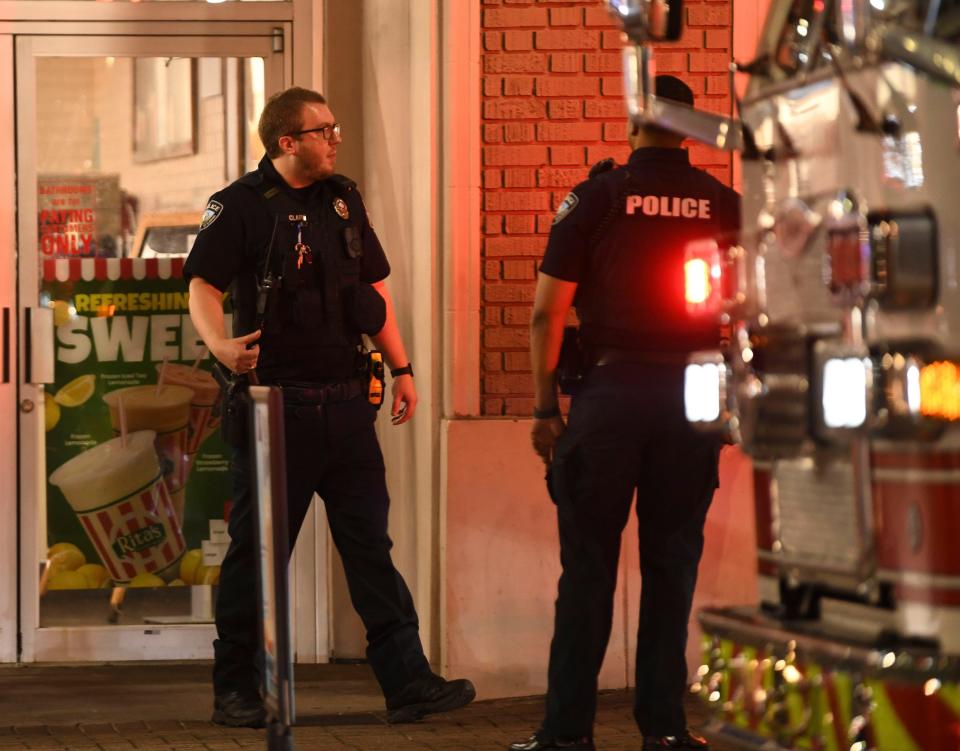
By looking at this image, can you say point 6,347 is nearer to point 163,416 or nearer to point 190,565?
point 163,416

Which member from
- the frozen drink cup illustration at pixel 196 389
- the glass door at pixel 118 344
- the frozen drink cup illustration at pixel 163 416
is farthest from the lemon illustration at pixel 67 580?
the frozen drink cup illustration at pixel 196 389

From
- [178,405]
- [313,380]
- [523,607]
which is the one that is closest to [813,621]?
[313,380]

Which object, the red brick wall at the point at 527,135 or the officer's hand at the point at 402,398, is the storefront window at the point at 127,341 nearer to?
the red brick wall at the point at 527,135

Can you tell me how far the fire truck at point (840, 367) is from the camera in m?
3.64

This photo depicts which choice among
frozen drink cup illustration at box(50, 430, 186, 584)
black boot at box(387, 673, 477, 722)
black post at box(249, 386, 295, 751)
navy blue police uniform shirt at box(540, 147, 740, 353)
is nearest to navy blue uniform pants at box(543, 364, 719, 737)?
navy blue police uniform shirt at box(540, 147, 740, 353)

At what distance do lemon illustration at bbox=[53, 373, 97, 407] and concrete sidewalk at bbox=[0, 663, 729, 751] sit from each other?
3.75 feet

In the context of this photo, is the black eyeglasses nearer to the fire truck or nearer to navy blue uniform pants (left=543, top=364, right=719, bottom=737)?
navy blue uniform pants (left=543, top=364, right=719, bottom=737)

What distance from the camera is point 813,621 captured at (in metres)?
4.07

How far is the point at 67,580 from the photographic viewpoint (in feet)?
25.8

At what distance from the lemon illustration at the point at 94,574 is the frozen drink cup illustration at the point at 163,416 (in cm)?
46

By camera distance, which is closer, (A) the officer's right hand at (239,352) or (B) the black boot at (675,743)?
(B) the black boot at (675,743)

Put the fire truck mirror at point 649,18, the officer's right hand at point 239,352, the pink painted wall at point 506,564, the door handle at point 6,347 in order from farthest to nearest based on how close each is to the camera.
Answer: the door handle at point 6,347
the pink painted wall at point 506,564
the officer's right hand at point 239,352
the fire truck mirror at point 649,18

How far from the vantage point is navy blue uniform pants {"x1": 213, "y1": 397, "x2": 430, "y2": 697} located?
630 centimetres

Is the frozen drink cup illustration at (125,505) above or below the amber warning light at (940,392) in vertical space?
below
